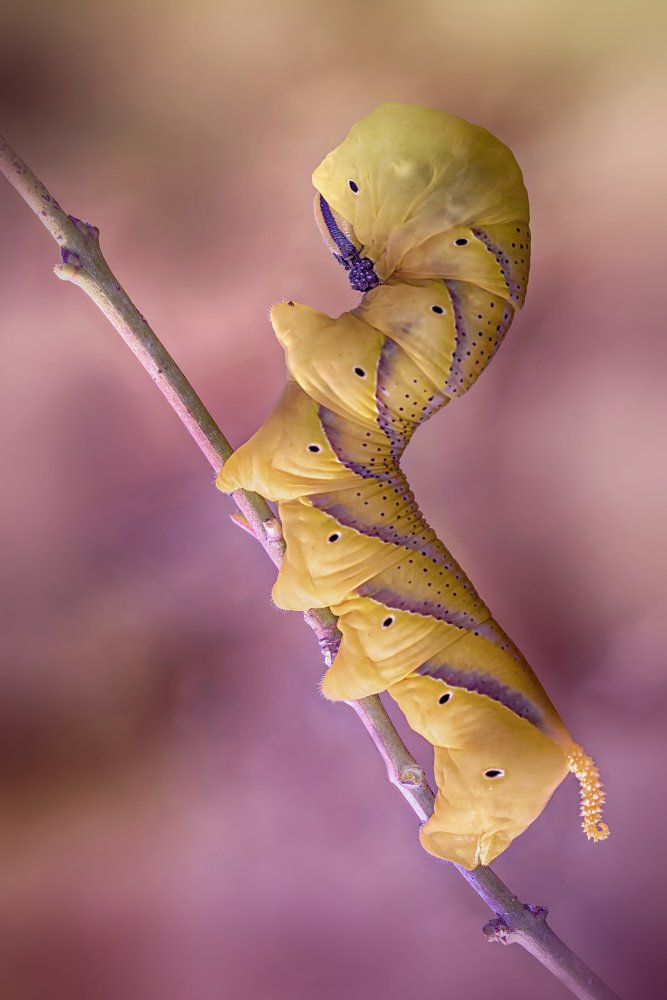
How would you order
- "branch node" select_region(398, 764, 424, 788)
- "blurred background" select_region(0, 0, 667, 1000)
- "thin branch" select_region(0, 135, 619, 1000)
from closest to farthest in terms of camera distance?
"thin branch" select_region(0, 135, 619, 1000) < "branch node" select_region(398, 764, 424, 788) < "blurred background" select_region(0, 0, 667, 1000)

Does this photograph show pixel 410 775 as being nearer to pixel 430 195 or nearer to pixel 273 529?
pixel 273 529

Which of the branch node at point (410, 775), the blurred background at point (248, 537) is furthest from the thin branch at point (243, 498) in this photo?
the blurred background at point (248, 537)

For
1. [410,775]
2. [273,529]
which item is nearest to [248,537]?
[273,529]

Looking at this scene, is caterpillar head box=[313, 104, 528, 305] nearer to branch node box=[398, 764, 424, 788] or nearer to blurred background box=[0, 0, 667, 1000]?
blurred background box=[0, 0, 667, 1000]

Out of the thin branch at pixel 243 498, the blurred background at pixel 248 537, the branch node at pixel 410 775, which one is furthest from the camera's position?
the blurred background at pixel 248 537

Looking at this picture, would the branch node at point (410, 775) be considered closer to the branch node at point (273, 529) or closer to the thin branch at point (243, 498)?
the thin branch at point (243, 498)

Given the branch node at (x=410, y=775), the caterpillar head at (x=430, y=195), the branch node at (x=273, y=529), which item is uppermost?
the caterpillar head at (x=430, y=195)

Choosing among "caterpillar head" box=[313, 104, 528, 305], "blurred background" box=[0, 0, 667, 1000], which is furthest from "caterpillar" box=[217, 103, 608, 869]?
"blurred background" box=[0, 0, 667, 1000]
